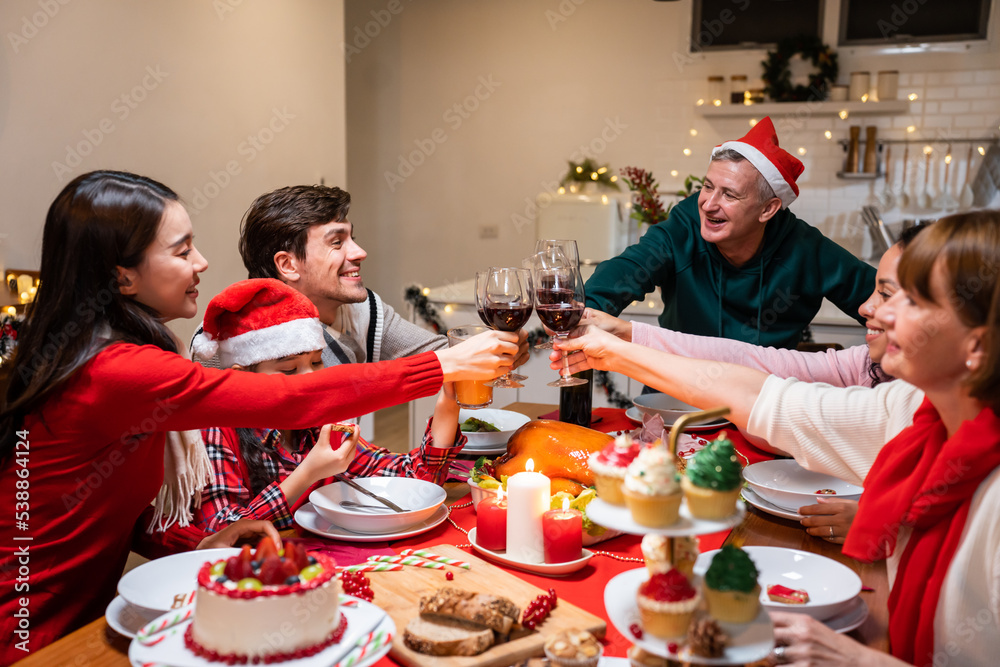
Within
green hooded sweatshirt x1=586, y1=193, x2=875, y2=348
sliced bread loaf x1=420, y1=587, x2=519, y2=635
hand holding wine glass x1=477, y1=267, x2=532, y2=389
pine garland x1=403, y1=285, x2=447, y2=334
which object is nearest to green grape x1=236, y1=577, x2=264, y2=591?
sliced bread loaf x1=420, y1=587, x2=519, y2=635

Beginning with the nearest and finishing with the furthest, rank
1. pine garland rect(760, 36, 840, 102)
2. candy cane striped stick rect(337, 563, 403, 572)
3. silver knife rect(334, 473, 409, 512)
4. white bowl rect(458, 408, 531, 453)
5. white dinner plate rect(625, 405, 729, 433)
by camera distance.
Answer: candy cane striped stick rect(337, 563, 403, 572) → silver knife rect(334, 473, 409, 512) → white bowl rect(458, 408, 531, 453) → white dinner plate rect(625, 405, 729, 433) → pine garland rect(760, 36, 840, 102)

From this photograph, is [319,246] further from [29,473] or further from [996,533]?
[996,533]

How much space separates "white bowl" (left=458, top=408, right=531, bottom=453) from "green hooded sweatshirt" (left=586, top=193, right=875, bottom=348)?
711 millimetres

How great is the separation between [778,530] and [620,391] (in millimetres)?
2248

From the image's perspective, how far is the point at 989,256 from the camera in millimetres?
1002

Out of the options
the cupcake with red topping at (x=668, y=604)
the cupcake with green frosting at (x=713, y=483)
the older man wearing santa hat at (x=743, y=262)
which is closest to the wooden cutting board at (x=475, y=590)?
the cupcake with red topping at (x=668, y=604)

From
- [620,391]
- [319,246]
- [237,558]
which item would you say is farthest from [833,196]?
[237,558]

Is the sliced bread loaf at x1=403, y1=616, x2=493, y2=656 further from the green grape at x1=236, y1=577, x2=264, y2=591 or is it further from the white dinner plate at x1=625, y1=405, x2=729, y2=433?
the white dinner plate at x1=625, y1=405, x2=729, y2=433

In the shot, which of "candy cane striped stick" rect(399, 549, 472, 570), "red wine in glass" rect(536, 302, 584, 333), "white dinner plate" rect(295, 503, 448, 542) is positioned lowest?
"white dinner plate" rect(295, 503, 448, 542)

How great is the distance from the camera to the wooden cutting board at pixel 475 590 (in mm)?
1061

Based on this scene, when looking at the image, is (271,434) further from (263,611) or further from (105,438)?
(263,611)

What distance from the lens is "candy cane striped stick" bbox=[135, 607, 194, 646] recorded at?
987 mm

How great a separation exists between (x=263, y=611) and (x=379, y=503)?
0.67m

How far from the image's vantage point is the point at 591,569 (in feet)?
4.57
